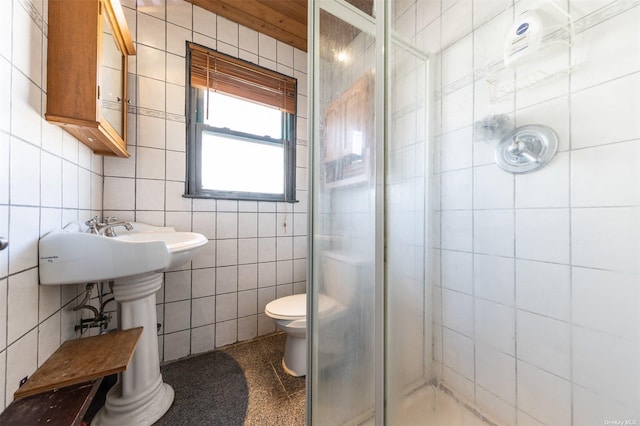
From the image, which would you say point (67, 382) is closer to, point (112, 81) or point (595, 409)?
point (112, 81)

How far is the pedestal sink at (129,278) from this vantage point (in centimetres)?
79

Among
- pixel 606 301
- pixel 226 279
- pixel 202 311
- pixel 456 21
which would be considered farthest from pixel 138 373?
pixel 456 21

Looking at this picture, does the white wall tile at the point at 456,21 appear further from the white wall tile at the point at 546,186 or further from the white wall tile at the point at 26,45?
the white wall tile at the point at 26,45

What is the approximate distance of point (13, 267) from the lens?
0.66 m

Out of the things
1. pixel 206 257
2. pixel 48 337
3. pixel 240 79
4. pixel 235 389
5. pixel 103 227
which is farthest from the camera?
pixel 240 79

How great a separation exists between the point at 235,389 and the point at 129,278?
0.78 metres

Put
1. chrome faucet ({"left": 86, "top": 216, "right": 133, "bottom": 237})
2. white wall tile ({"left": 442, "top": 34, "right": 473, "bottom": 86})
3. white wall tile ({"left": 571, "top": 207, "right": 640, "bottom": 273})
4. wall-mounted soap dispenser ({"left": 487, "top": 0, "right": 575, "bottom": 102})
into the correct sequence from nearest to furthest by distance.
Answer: white wall tile ({"left": 571, "top": 207, "right": 640, "bottom": 273})
wall-mounted soap dispenser ({"left": 487, "top": 0, "right": 575, "bottom": 102})
white wall tile ({"left": 442, "top": 34, "right": 473, "bottom": 86})
chrome faucet ({"left": 86, "top": 216, "right": 133, "bottom": 237})

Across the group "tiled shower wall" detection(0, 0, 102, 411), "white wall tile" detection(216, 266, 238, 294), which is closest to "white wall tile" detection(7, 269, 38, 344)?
"tiled shower wall" detection(0, 0, 102, 411)

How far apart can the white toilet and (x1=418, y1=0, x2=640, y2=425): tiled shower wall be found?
16.4 inches

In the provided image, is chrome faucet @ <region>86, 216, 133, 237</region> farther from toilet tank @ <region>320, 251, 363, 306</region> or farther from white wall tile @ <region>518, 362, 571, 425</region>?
white wall tile @ <region>518, 362, 571, 425</region>

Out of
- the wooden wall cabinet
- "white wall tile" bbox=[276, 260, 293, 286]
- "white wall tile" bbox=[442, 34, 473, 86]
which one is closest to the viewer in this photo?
the wooden wall cabinet

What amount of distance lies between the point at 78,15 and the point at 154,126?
0.62 meters

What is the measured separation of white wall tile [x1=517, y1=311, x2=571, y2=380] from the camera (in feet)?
2.34

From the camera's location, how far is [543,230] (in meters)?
0.77
